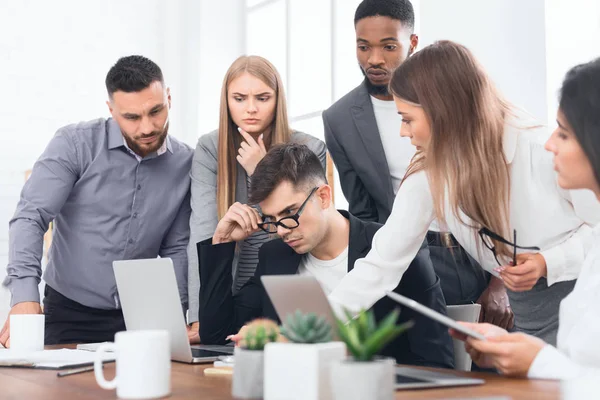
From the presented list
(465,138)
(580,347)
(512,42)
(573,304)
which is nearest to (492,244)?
(465,138)

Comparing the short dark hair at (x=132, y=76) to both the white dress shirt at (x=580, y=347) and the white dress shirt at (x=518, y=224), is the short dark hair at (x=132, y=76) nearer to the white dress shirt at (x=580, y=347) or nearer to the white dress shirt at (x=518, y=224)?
the white dress shirt at (x=518, y=224)

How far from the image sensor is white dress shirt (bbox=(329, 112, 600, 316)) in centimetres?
168

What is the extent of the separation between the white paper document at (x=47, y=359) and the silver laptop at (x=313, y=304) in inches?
18.1

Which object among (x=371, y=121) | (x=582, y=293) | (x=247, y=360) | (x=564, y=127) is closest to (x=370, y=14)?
(x=371, y=121)

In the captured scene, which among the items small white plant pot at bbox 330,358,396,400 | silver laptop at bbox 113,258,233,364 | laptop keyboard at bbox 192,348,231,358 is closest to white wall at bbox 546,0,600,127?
laptop keyboard at bbox 192,348,231,358

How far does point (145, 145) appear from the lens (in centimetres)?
259

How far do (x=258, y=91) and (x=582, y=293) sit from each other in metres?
1.39

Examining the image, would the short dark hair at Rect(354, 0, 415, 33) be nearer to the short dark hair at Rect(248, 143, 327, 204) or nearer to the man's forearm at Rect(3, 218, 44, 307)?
the short dark hair at Rect(248, 143, 327, 204)

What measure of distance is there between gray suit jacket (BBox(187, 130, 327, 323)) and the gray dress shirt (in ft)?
0.56

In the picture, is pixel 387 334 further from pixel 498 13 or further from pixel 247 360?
pixel 498 13

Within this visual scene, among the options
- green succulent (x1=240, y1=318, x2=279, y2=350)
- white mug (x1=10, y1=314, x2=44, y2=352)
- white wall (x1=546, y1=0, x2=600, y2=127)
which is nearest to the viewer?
green succulent (x1=240, y1=318, x2=279, y2=350)

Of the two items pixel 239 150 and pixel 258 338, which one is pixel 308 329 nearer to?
pixel 258 338

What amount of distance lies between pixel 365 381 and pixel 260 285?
1.38 metres

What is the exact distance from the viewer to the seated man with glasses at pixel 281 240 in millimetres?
2139
